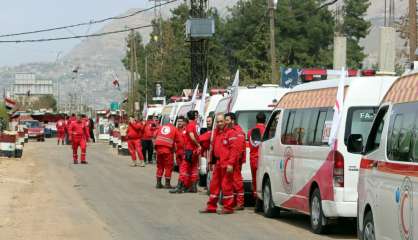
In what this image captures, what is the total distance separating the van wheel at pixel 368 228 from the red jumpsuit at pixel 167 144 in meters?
11.8

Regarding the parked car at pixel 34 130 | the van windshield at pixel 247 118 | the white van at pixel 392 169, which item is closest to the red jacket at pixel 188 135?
the van windshield at pixel 247 118

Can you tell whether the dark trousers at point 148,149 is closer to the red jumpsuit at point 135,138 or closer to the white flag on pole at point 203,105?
the red jumpsuit at point 135,138

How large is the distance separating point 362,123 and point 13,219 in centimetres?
644

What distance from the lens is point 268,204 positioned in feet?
54.4

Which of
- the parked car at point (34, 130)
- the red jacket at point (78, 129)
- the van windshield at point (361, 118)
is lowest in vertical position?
the parked car at point (34, 130)

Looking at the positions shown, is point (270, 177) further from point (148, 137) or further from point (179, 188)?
point (148, 137)

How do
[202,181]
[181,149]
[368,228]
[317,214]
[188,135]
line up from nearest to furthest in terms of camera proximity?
1. [368,228]
2. [317,214]
3. [188,135]
4. [181,149]
5. [202,181]

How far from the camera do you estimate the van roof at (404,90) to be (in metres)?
9.42

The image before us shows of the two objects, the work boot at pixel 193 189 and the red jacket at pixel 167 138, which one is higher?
the red jacket at pixel 167 138

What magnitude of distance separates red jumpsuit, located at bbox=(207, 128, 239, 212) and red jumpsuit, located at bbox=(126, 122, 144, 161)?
658 inches

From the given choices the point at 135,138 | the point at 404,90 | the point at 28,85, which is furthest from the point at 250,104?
the point at 28,85

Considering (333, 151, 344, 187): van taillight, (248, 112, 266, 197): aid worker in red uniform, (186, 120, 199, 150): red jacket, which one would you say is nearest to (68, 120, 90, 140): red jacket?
(186, 120, 199, 150): red jacket

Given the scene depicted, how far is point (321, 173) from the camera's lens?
44.5ft

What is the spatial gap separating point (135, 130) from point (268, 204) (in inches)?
713
